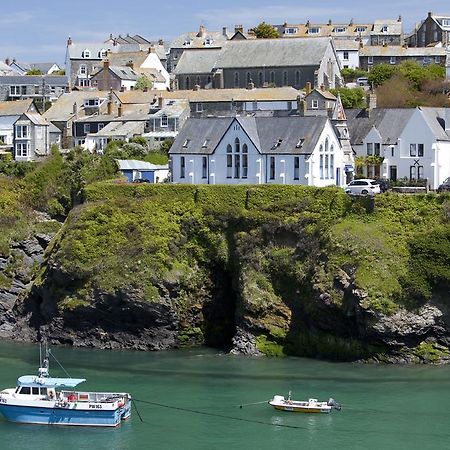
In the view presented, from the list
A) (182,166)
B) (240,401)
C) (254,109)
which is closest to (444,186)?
(182,166)

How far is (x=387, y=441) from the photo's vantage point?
1818 inches

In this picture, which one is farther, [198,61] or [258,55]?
[198,61]

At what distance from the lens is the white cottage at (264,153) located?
69812mm

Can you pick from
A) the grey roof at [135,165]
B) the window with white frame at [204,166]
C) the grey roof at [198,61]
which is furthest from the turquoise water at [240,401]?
the grey roof at [198,61]

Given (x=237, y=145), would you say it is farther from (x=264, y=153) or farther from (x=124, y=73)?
(x=124, y=73)

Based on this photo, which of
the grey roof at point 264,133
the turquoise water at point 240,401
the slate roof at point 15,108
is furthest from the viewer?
the slate roof at point 15,108

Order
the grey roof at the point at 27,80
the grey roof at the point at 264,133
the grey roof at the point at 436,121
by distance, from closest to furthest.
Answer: the grey roof at the point at 264,133 < the grey roof at the point at 436,121 < the grey roof at the point at 27,80

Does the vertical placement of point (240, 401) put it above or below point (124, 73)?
below

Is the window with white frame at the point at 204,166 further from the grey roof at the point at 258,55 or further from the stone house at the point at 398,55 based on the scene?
the stone house at the point at 398,55

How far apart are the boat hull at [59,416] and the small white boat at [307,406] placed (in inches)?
260

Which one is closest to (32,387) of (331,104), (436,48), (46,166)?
(46,166)

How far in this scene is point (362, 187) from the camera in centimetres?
6825

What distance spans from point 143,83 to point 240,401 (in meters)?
69.7

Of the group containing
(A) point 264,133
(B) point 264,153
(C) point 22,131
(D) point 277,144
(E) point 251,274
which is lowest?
(E) point 251,274
